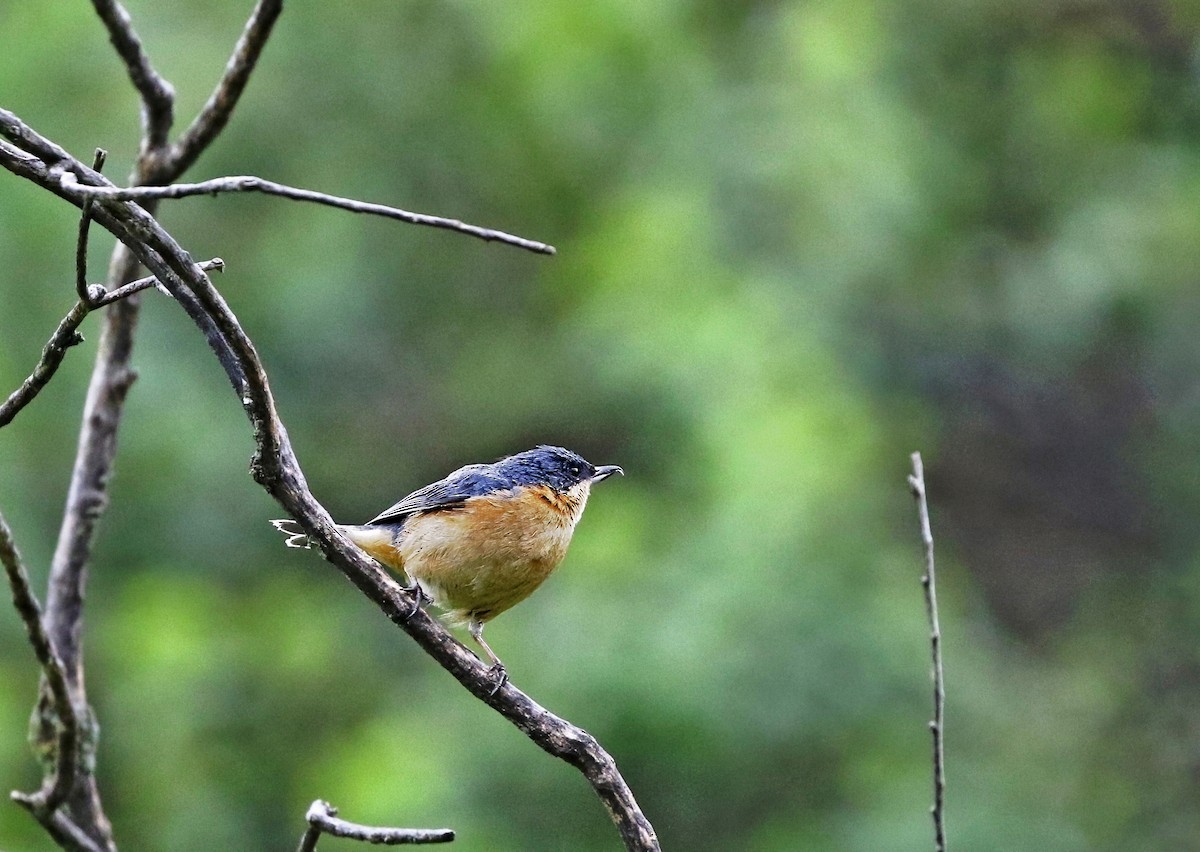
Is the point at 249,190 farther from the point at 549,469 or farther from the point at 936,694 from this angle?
the point at 549,469

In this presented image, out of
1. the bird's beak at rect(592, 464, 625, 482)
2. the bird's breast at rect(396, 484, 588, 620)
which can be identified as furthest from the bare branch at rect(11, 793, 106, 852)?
the bird's beak at rect(592, 464, 625, 482)

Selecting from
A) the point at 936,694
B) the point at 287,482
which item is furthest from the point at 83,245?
the point at 936,694

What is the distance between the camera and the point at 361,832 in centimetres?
269

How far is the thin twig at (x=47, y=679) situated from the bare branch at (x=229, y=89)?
120cm

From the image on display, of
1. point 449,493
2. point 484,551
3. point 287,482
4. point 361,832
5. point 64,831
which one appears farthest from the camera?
point 449,493

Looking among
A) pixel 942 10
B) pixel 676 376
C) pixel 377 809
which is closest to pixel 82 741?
pixel 377 809

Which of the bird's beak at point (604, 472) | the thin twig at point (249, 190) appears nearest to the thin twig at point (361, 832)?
the thin twig at point (249, 190)

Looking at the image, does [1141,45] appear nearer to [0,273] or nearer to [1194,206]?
[1194,206]

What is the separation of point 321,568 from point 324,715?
5.30 ft

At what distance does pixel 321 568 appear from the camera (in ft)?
43.8

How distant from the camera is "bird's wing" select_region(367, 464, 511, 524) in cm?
462

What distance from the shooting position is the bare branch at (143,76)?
3.55 m

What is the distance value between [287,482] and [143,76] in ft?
5.71

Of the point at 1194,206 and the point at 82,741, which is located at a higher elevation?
the point at 1194,206
